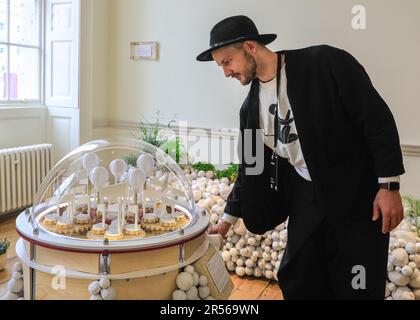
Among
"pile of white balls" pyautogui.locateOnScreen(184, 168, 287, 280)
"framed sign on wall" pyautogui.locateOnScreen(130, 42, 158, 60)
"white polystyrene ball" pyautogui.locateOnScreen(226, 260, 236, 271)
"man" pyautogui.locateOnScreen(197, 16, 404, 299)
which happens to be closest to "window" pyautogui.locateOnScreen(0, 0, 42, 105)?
"framed sign on wall" pyautogui.locateOnScreen(130, 42, 158, 60)

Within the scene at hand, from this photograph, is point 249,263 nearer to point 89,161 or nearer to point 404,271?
point 404,271

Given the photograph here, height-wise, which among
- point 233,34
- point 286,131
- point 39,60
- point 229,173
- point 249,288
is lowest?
point 249,288

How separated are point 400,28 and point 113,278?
3.15m

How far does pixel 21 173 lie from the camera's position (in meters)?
4.35

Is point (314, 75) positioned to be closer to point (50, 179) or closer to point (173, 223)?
point (173, 223)

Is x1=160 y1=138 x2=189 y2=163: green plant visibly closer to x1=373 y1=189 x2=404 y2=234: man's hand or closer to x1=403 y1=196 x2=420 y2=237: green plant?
x1=403 y1=196 x2=420 y2=237: green plant

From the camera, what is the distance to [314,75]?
1.70 metres

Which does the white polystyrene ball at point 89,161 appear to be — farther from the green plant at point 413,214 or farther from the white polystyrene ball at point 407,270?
the green plant at point 413,214

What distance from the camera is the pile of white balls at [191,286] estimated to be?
1.78 metres

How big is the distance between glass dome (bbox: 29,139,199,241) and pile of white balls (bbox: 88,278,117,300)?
18cm

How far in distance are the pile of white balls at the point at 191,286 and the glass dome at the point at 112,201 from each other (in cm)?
19

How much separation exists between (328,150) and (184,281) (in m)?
0.75

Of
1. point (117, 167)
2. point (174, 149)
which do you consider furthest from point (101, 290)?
point (174, 149)

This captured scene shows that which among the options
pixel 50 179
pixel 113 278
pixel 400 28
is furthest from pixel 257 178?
pixel 400 28
